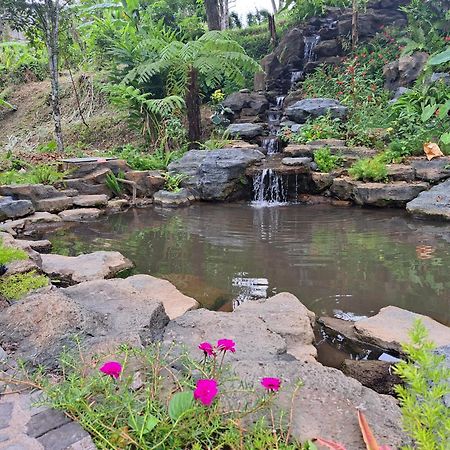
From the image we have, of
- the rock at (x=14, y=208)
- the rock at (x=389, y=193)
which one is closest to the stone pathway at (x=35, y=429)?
the rock at (x=14, y=208)

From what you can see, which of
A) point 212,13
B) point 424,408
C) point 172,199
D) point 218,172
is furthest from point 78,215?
point 212,13

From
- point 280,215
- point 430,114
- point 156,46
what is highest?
point 156,46

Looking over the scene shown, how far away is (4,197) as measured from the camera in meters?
7.59

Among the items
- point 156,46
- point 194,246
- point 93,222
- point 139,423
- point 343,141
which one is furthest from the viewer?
point 156,46

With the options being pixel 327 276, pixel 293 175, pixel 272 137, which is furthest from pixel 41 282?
pixel 272 137

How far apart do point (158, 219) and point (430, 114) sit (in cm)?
591

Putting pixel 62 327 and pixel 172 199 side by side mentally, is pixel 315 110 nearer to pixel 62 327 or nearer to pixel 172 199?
pixel 172 199

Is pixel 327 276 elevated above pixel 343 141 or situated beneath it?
situated beneath

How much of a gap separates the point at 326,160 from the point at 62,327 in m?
7.68

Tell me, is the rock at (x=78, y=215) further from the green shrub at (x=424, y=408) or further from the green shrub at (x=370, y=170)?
the green shrub at (x=424, y=408)

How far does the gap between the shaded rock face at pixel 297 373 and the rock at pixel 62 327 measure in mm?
204

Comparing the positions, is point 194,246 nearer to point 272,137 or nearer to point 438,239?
point 438,239

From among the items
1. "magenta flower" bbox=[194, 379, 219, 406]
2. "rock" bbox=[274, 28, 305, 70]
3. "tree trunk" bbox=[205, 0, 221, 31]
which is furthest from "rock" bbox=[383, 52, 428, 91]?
"magenta flower" bbox=[194, 379, 219, 406]

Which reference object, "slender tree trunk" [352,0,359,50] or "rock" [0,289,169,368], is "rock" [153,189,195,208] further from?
"slender tree trunk" [352,0,359,50]
